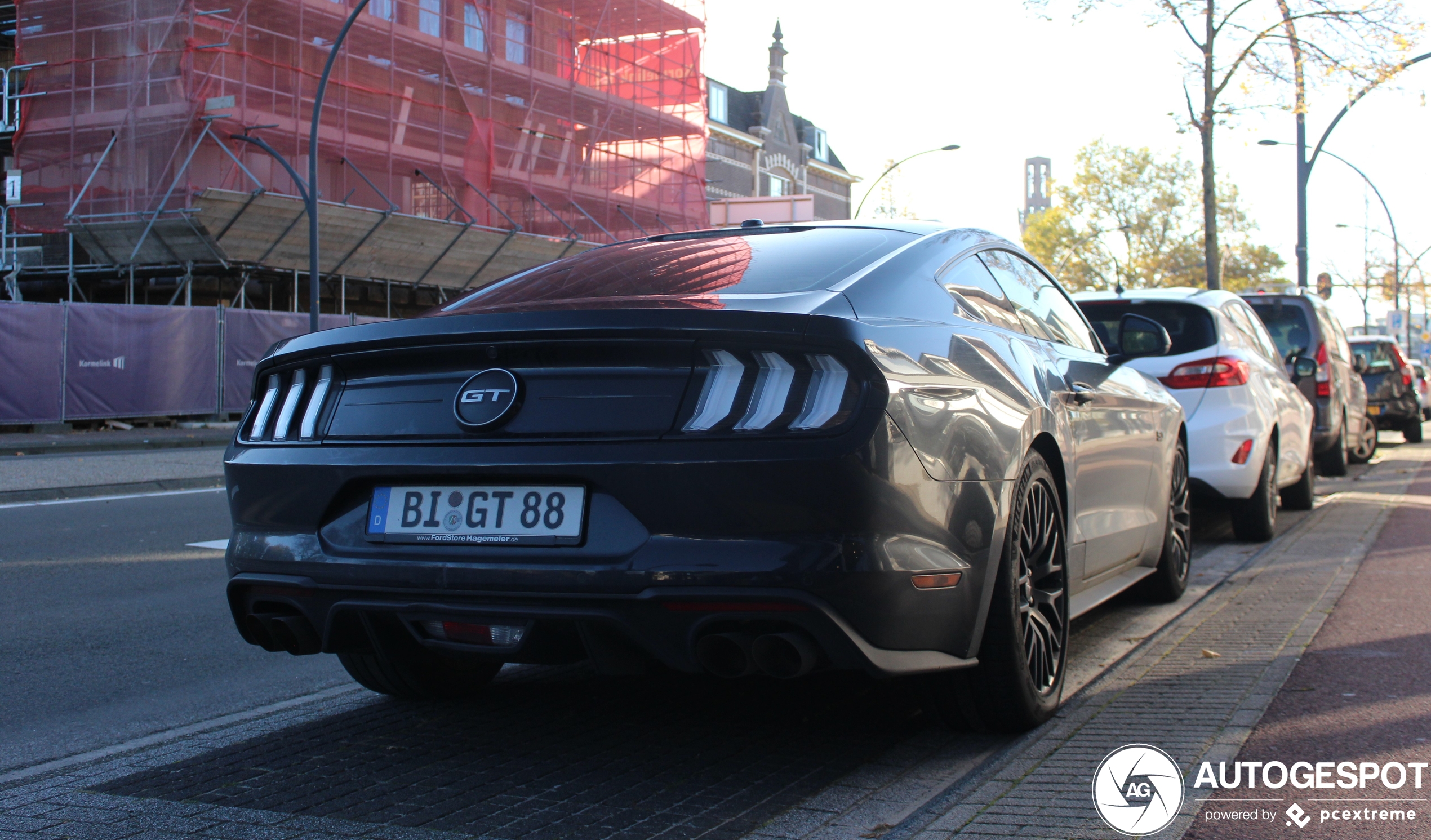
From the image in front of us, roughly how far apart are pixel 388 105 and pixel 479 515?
3088 centimetres

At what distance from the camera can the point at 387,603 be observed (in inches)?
124

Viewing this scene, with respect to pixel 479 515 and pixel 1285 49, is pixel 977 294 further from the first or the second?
pixel 1285 49

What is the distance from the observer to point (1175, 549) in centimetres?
582

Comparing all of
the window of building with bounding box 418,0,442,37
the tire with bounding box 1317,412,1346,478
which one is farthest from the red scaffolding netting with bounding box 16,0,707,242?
the tire with bounding box 1317,412,1346,478

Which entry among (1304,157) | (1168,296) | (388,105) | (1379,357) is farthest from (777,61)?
(1168,296)

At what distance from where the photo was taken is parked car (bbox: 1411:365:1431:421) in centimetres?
2722

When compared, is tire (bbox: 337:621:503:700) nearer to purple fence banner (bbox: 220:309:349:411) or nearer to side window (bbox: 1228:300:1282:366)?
side window (bbox: 1228:300:1282:366)

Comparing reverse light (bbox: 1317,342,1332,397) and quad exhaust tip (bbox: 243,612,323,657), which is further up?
reverse light (bbox: 1317,342,1332,397)

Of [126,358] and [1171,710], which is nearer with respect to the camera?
[1171,710]

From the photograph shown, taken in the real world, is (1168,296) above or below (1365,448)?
above

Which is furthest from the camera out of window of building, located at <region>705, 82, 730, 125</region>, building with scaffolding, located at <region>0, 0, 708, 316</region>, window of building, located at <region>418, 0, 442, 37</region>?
window of building, located at <region>705, 82, 730, 125</region>

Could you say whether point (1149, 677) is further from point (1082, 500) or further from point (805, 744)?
point (805, 744)

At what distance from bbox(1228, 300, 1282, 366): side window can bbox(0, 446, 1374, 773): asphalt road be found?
3.92 feet

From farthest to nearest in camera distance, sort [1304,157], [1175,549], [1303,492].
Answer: [1304,157] → [1303,492] → [1175,549]
